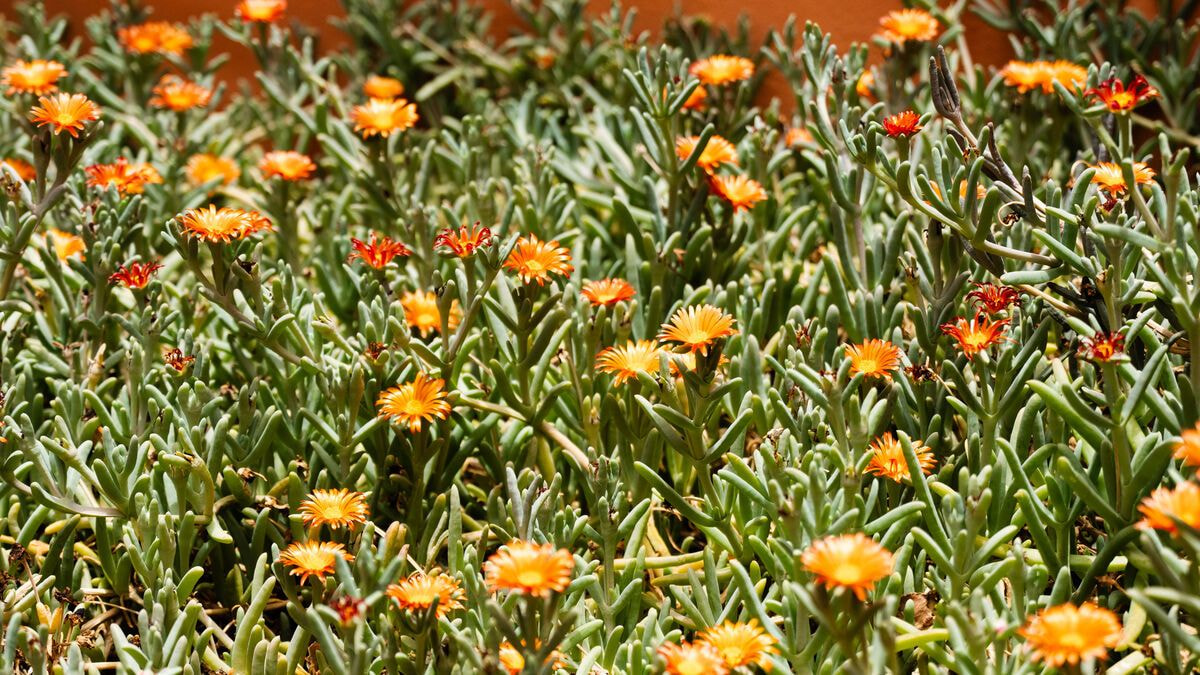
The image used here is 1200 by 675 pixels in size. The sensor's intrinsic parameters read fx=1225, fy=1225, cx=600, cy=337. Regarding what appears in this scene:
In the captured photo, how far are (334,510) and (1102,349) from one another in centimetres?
68

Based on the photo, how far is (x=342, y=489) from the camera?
1232 millimetres

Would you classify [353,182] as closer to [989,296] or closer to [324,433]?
[324,433]

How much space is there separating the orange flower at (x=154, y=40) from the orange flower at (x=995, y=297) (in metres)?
1.38

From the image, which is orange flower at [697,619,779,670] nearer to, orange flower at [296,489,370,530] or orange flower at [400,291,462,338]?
orange flower at [296,489,370,530]

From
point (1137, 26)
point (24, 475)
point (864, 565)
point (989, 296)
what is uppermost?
point (1137, 26)

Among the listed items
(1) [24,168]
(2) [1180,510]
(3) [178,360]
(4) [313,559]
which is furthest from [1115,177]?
(1) [24,168]

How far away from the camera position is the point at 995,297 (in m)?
1.17

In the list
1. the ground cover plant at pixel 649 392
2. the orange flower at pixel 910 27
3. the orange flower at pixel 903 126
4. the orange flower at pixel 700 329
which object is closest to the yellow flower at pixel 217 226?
the ground cover plant at pixel 649 392

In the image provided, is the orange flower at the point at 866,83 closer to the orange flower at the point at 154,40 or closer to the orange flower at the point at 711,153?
the orange flower at the point at 711,153

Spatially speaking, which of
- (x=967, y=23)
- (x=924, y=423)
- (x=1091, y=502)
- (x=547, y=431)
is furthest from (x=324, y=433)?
(x=967, y=23)

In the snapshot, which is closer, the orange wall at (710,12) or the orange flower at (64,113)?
the orange flower at (64,113)

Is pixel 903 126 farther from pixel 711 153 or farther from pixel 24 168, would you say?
pixel 24 168

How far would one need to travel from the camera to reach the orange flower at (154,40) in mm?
1987

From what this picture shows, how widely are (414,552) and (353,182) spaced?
75 centimetres
